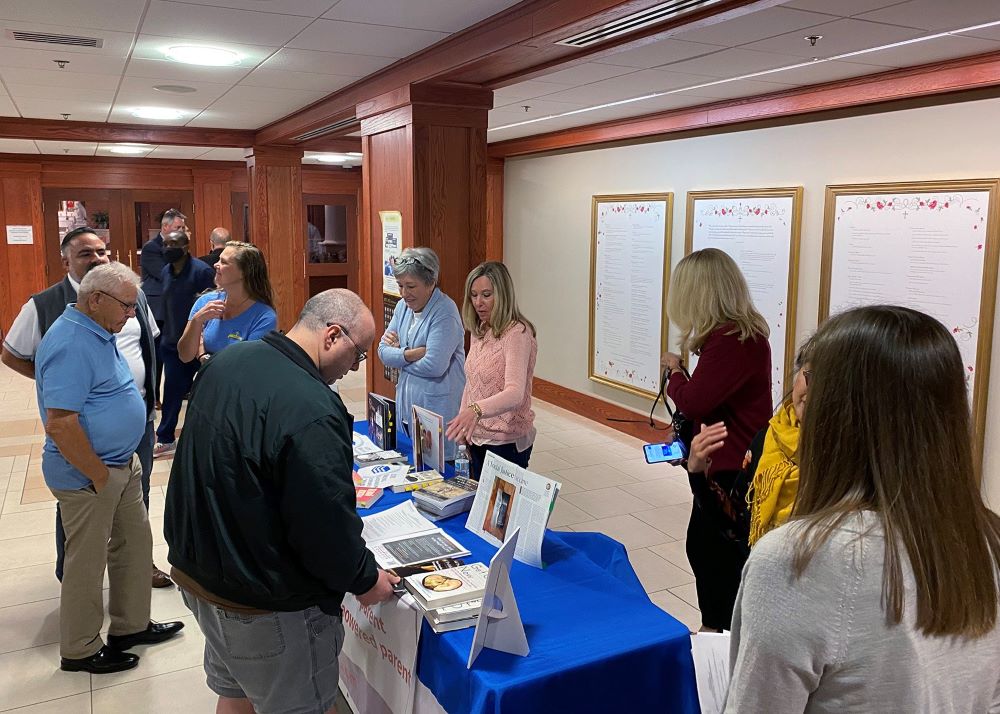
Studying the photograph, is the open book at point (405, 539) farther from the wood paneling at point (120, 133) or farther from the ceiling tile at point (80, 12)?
the wood paneling at point (120, 133)

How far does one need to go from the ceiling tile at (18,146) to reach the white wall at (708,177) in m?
5.96

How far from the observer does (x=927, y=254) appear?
4844 mm

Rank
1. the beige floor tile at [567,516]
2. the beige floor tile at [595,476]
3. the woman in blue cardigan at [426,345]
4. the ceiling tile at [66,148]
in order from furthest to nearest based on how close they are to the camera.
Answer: the ceiling tile at [66,148] → the beige floor tile at [595,476] → the beige floor tile at [567,516] → the woman in blue cardigan at [426,345]

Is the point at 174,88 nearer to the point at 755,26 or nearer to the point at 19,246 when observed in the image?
the point at 755,26

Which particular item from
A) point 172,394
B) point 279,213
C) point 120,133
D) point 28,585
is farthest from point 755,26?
point 120,133

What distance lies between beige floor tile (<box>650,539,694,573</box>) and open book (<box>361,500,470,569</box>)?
220 cm

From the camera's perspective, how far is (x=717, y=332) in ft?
9.59

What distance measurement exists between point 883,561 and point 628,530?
13.4 ft

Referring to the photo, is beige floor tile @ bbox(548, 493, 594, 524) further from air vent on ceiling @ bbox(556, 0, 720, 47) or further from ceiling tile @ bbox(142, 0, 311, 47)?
ceiling tile @ bbox(142, 0, 311, 47)

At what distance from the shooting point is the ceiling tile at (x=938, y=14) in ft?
10.9

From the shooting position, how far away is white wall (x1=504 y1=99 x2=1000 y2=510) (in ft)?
15.5

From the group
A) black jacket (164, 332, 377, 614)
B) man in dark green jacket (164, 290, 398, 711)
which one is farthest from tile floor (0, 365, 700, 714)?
black jacket (164, 332, 377, 614)

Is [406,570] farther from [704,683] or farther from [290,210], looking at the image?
[290,210]

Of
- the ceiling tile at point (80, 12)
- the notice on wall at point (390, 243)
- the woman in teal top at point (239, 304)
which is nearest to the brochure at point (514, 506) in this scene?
the woman in teal top at point (239, 304)
